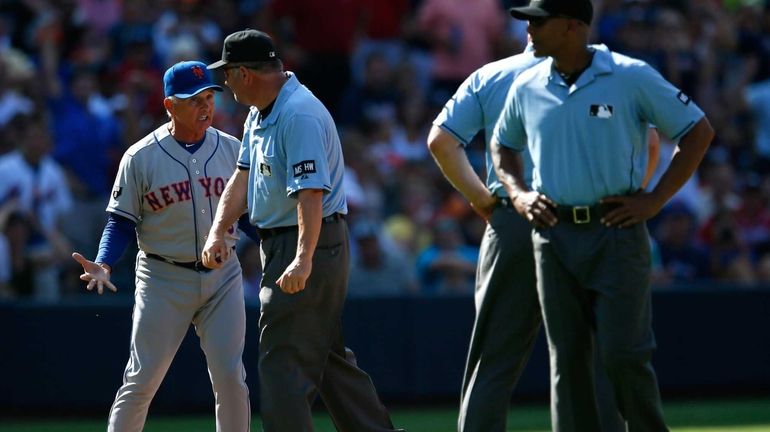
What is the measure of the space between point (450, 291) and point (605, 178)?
18.0 ft

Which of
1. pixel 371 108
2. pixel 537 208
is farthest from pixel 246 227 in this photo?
pixel 371 108

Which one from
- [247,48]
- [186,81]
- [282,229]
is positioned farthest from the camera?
[186,81]

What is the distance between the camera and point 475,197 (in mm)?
6391

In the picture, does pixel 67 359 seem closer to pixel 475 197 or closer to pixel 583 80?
pixel 475 197

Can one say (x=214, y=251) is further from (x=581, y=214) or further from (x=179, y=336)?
(x=581, y=214)

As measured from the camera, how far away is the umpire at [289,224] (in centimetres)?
589

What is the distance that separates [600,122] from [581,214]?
1.34 ft

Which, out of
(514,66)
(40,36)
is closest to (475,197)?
(514,66)

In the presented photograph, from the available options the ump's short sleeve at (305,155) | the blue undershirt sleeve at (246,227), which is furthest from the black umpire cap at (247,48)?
the blue undershirt sleeve at (246,227)

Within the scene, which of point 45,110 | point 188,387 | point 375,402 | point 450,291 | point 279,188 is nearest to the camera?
point 279,188

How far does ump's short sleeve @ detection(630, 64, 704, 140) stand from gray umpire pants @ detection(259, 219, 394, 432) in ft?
5.27

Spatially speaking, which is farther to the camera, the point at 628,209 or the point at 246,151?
the point at 246,151

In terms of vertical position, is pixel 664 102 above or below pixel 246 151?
above

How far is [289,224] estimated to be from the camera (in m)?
6.07
